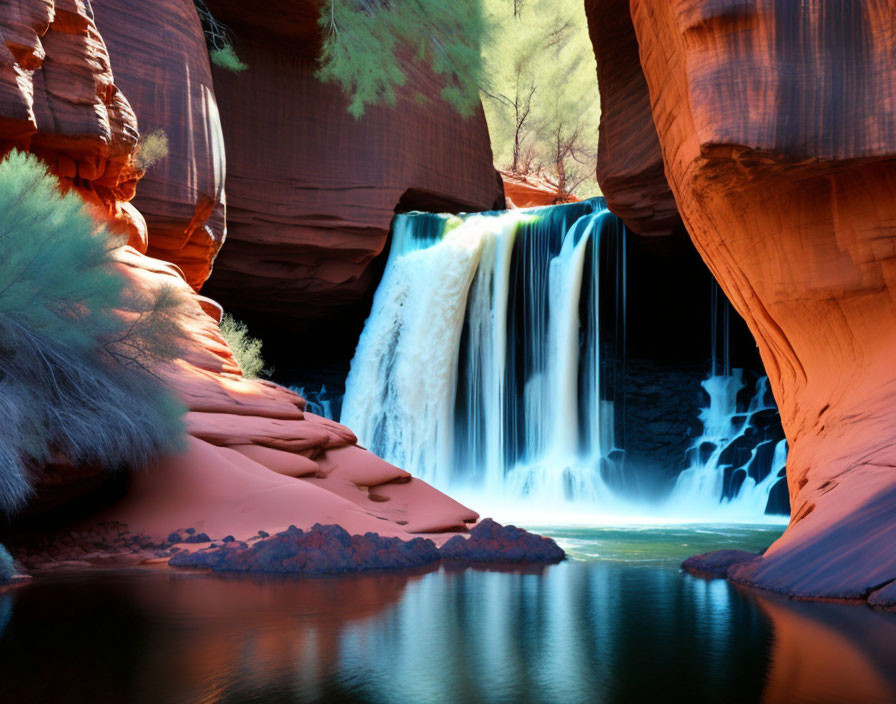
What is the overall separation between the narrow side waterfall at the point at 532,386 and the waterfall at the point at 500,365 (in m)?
0.02

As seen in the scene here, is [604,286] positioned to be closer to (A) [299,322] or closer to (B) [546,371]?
(B) [546,371]

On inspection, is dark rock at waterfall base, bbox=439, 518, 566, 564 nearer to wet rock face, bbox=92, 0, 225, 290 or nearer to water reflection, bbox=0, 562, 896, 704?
water reflection, bbox=0, 562, 896, 704

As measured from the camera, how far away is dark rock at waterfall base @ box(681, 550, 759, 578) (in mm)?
5468

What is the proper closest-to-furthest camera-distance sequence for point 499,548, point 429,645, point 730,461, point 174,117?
point 429,645 → point 499,548 → point 174,117 → point 730,461

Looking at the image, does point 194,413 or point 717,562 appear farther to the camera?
point 194,413

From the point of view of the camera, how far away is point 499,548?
20.4 feet

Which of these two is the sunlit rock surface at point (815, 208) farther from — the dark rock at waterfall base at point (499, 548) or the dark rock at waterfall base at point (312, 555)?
the dark rock at waterfall base at point (312, 555)

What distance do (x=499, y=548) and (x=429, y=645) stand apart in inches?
123

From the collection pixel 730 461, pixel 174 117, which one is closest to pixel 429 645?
pixel 174 117

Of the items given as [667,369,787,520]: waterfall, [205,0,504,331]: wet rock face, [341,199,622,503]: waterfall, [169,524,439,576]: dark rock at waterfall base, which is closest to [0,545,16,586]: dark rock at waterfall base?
[169,524,439,576]: dark rock at waterfall base

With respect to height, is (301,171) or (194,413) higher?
(301,171)

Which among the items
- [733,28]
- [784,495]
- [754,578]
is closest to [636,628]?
[754,578]

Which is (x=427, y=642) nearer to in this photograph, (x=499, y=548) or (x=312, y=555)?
(x=312, y=555)

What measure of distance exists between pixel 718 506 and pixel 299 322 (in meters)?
10.0
